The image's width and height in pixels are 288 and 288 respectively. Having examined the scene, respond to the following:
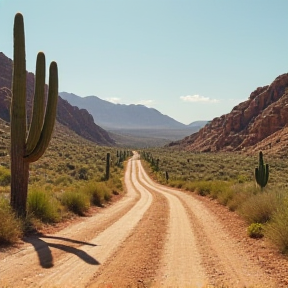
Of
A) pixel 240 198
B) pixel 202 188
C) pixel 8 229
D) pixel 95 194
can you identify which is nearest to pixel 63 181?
pixel 95 194

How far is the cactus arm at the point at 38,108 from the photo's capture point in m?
11.4

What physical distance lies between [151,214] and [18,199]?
6.44 m

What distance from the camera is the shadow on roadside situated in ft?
24.8

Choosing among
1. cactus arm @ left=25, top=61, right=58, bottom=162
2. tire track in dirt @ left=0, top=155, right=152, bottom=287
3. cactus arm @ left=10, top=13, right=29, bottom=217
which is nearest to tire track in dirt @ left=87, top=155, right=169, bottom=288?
tire track in dirt @ left=0, top=155, right=152, bottom=287

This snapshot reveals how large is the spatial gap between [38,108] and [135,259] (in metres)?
6.33

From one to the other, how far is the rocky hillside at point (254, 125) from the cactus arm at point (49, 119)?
69.4 meters

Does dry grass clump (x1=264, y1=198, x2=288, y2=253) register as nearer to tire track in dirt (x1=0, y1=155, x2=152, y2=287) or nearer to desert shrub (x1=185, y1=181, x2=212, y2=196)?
tire track in dirt (x1=0, y1=155, x2=152, y2=287)

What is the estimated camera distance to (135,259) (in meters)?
7.91

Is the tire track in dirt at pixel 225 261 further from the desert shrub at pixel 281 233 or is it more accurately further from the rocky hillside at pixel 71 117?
the rocky hillside at pixel 71 117

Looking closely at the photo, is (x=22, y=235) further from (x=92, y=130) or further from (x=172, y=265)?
(x=92, y=130)

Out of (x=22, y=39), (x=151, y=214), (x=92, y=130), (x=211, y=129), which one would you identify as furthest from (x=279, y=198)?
(x=92, y=130)

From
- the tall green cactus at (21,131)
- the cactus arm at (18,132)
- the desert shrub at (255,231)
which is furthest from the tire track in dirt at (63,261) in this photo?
the desert shrub at (255,231)

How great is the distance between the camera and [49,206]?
12930 mm

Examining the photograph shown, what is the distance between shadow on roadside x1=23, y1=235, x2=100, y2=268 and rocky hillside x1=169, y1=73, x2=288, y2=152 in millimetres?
Answer: 71397
